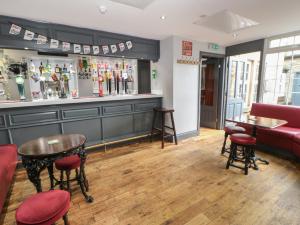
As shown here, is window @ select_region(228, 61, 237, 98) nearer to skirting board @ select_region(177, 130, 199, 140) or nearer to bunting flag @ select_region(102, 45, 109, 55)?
skirting board @ select_region(177, 130, 199, 140)

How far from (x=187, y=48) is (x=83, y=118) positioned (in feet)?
9.11

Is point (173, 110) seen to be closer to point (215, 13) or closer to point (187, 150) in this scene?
point (187, 150)

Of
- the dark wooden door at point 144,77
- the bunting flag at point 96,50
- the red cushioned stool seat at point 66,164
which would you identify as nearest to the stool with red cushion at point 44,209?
the red cushioned stool seat at point 66,164

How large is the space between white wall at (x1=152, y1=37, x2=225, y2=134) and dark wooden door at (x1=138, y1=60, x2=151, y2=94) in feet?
0.81

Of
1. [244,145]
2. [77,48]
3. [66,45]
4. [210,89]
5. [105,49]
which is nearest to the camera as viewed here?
[244,145]

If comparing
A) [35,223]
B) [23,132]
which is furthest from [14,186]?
[35,223]

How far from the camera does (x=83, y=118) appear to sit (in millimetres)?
3256

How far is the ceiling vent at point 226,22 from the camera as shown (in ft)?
8.48

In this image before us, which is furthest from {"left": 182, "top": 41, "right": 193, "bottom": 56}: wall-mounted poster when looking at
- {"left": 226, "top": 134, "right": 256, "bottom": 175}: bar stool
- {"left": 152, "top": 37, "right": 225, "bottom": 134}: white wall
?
{"left": 226, "top": 134, "right": 256, "bottom": 175}: bar stool

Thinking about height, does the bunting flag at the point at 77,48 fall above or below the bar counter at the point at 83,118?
above

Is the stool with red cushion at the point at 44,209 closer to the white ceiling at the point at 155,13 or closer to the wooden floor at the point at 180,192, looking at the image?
the wooden floor at the point at 180,192

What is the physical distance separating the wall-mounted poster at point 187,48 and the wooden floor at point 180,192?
2319 millimetres

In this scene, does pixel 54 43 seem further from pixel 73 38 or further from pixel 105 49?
pixel 105 49

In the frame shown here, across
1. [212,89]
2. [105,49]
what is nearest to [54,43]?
[105,49]
